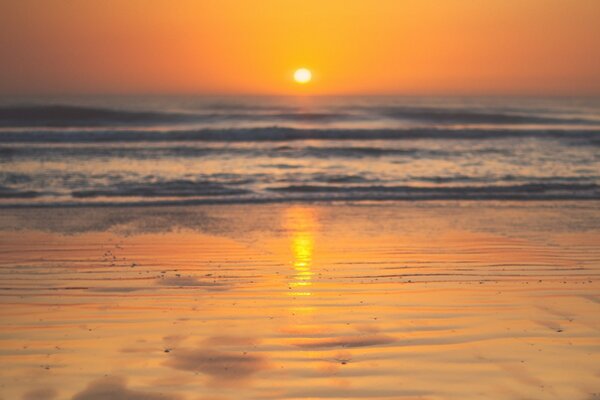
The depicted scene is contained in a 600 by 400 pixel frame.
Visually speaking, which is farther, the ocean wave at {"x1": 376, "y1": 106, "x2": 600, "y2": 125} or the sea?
the ocean wave at {"x1": 376, "y1": 106, "x2": 600, "y2": 125}

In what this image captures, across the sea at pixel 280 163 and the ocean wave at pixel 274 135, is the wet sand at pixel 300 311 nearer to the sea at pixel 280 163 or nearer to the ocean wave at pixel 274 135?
the sea at pixel 280 163

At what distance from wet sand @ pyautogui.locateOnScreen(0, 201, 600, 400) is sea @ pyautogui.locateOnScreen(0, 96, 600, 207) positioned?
3592 mm

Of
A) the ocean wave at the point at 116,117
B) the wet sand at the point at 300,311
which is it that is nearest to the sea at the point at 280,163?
the ocean wave at the point at 116,117

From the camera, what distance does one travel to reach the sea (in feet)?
41.2

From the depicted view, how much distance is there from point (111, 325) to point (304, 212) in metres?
5.96

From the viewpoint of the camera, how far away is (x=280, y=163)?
1812 cm

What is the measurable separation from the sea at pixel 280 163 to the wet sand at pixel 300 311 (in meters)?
3.59

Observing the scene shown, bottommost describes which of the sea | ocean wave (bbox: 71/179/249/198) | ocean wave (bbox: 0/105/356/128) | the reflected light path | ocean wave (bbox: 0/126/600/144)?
the reflected light path

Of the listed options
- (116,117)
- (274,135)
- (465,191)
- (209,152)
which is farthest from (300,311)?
(116,117)

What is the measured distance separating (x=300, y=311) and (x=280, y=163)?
13234mm

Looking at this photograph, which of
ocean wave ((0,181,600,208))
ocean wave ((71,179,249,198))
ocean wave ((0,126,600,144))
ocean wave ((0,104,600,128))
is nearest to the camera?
ocean wave ((0,181,600,208))

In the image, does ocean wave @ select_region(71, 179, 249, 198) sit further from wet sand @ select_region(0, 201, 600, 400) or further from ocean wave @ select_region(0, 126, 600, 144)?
ocean wave @ select_region(0, 126, 600, 144)

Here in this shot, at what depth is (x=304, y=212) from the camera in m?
10.5

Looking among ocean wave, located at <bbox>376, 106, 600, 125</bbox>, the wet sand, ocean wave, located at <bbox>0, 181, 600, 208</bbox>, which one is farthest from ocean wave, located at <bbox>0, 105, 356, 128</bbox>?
the wet sand
